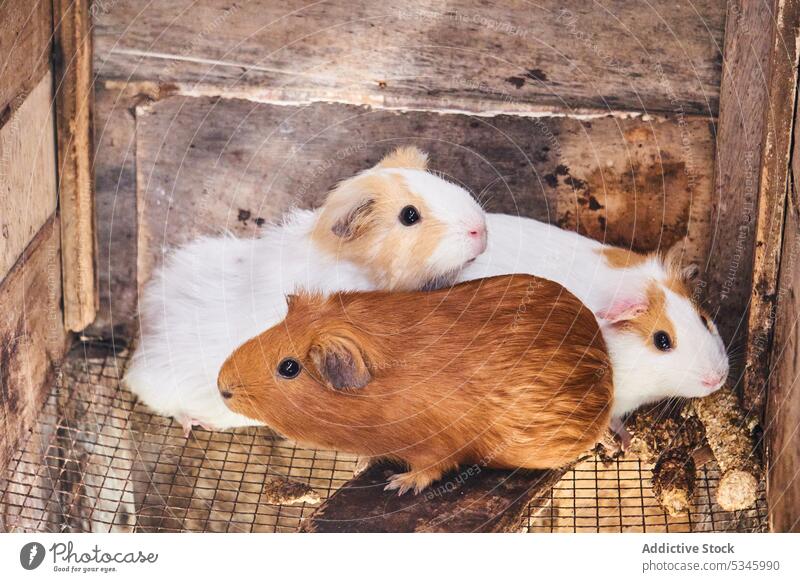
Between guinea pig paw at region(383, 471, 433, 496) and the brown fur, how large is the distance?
0.20m

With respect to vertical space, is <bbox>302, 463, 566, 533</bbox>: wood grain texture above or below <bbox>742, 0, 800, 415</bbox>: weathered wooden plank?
below

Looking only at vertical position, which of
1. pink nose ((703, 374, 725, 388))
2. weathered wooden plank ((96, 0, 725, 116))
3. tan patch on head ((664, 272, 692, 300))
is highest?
weathered wooden plank ((96, 0, 725, 116))

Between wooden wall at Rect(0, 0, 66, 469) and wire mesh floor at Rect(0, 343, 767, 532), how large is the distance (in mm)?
48

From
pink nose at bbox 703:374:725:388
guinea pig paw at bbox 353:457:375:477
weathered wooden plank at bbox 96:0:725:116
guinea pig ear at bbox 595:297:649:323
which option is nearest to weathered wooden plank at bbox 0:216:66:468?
weathered wooden plank at bbox 96:0:725:116

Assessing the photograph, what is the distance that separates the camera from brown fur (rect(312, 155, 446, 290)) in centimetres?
91

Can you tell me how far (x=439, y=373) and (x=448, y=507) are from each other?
0.15 meters

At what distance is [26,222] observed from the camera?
0.98 m

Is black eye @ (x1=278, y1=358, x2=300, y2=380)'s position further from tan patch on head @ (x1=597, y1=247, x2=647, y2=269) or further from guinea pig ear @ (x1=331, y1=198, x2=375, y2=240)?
tan patch on head @ (x1=597, y1=247, x2=647, y2=269)

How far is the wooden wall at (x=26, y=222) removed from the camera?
94 centimetres

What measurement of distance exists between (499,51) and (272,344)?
40 cm

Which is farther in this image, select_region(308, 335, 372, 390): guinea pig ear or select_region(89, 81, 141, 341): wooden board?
select_region(89, 81, 141, 341): wooden board

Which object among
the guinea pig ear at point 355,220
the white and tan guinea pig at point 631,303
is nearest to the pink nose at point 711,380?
the white and tan guinea pig at point 631,303

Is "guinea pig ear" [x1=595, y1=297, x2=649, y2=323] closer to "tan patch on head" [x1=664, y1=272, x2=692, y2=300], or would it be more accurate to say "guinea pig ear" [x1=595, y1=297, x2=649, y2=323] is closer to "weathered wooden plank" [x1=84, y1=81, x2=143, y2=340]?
"tan patch on head" [x1=664, y1=272, x2=692, y2=300]
